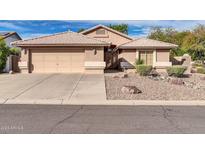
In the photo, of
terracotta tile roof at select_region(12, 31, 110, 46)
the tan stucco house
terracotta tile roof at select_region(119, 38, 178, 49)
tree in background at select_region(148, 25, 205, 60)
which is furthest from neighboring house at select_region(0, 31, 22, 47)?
tree in background at select_region(148, 25, 205, 60)

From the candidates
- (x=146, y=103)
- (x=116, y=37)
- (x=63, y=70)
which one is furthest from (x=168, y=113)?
(x=116, y=37)

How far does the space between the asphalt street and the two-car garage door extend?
51.1ft

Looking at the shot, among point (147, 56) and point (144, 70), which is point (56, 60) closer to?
point (144, 70)

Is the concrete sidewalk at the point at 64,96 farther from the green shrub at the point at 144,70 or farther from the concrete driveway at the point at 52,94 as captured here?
the green shrub at the point at 144,70

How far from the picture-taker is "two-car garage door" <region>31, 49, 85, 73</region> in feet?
87.6

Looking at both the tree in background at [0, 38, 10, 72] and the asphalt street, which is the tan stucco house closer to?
the tree in background at [0, 38, 10, 72]

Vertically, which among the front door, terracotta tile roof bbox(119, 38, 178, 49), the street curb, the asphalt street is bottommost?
the street curb

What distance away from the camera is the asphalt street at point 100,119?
7438mm

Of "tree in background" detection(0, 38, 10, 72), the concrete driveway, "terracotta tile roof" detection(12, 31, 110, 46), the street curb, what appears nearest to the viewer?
the street curb

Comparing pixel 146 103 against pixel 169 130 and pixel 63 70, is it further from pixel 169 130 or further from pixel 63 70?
pixel 63 70

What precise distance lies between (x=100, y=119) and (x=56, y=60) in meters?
18.8

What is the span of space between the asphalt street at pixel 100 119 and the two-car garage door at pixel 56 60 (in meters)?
15.6

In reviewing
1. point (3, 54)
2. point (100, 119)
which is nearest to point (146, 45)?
point (3, 54)

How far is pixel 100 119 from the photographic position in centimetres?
868
